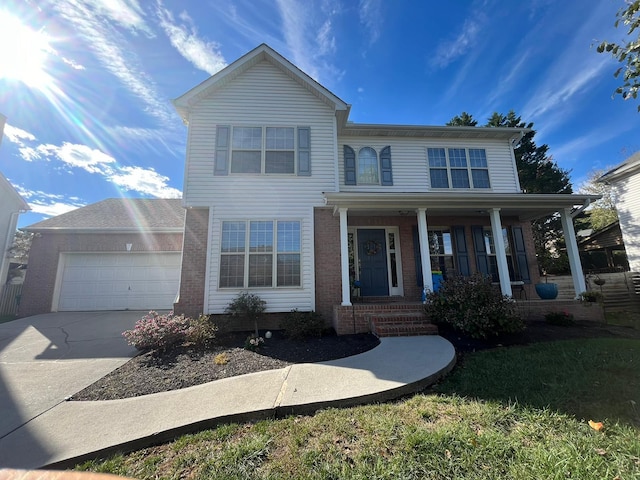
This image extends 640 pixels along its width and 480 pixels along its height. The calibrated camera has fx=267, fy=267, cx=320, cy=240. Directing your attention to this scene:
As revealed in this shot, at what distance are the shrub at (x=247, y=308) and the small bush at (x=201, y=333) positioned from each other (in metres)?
0.76

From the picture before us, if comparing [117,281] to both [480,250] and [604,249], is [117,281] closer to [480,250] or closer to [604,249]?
[480,250]

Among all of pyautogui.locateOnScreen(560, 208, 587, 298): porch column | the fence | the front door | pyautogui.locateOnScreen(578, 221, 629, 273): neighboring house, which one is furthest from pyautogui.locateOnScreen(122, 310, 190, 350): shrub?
pyautogui.locateOnScreen(578, 221, 629, 273): neighboring house

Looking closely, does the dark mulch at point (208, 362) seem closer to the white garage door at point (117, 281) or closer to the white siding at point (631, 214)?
the white garage door at point (117, 281)

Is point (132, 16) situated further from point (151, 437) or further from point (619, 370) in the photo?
point (619, 370)

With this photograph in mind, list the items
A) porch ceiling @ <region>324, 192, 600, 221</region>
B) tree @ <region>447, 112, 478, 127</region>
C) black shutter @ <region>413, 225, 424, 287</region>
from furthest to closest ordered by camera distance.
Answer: tree @ <region>447, 112, 478, 127</region> → black shutter @ <region>413, 225, 424, 287</region> → porch ceiling @ <region>324, 192, 600, 221</region>

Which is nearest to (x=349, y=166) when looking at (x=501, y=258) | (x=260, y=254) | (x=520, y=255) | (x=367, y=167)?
(x=367, y=167)

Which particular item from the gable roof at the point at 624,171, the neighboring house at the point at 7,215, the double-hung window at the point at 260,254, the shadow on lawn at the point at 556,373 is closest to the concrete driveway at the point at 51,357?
the double-hung window at the point at 260,254

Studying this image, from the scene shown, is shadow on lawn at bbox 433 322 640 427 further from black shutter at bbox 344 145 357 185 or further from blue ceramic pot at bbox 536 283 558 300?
black shutter at bbox 344 145 357 185

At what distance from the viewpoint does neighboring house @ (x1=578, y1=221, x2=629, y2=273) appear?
53.7 feet

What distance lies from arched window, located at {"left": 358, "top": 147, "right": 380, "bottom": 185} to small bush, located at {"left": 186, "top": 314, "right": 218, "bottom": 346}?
658 centimetres

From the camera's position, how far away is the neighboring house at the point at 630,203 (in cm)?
1291

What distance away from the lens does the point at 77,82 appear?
8477 mm

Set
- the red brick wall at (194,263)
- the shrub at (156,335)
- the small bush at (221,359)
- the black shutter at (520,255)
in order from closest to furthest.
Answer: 1. the small bush at (221,359)
2. the shrub at (156,335)
3. the red brick wall at (194,263)
4. the black shutter at (520,255)

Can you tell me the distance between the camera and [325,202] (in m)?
7.93
